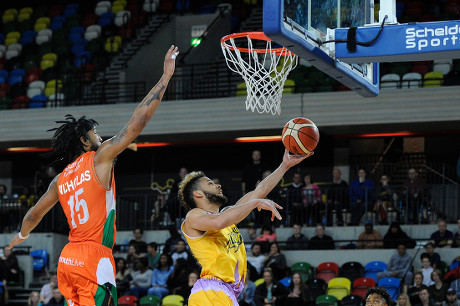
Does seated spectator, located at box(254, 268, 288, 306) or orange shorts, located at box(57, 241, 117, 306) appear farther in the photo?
seated spectator, located at box(254, 268, 288, 306)

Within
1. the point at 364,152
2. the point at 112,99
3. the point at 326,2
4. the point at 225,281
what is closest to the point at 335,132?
the point at 364,152

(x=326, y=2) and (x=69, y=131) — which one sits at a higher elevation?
(x=326, y=2)

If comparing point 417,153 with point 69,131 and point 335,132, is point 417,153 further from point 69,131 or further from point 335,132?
point 69,131

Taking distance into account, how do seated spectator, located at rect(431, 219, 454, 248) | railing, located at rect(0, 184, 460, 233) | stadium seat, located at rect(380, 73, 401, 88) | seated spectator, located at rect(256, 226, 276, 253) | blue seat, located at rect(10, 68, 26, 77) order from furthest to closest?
blue seat, located at rect(10, 68, 26, 77) < stadium seat, located at rect(380, 73, 401, 88) < railing, located at rect(0, 184, 460, 233) < seated spectator, located at rect(256, 226, 276, 253) < seated spectator, located at rect(431, 219, 454, 248)

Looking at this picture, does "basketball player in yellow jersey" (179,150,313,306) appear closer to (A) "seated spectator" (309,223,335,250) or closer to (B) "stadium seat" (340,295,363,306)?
(B) "stadium seat" (340,295,363,306)

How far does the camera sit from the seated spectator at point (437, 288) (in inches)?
533

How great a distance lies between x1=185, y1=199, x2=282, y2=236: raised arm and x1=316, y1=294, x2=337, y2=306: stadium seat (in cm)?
743

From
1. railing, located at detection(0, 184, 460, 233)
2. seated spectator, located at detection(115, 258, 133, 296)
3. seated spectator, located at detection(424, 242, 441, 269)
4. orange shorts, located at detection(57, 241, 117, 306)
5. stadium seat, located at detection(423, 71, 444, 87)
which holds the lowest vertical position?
seated spectator, located at detection(115, 258, 133, 296)

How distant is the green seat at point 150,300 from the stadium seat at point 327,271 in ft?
10.2

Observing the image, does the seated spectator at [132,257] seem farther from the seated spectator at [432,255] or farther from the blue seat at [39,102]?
the blue seat at [39,102]

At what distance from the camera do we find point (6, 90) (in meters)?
23.0

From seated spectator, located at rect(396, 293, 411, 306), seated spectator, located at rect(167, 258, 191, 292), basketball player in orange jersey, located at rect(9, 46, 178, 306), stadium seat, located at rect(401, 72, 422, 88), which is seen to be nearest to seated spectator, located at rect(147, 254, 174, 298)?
seated spectator, located at rect(167, 258, 191, 292)

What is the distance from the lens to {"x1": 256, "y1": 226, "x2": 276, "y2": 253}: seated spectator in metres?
16.2

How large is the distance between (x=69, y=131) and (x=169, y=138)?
1423cm
